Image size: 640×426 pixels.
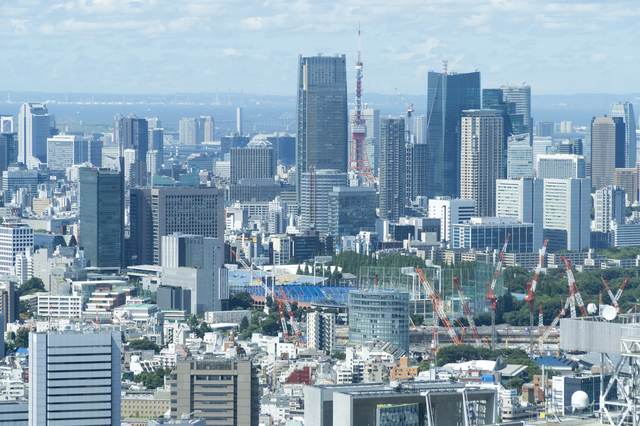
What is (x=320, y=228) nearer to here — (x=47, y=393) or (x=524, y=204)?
(x=524, y=204)

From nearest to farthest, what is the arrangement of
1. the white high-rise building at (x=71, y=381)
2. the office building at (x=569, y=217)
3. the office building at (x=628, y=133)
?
the white high-rise building at (x=71, y=381) < the office building at (x=569, y=217) < the office building at (x=628, y=133)

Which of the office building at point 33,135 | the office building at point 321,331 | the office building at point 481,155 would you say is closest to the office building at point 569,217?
the office building at point 481,155

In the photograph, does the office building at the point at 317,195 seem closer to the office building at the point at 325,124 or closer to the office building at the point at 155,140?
the office building at the point at 325,124

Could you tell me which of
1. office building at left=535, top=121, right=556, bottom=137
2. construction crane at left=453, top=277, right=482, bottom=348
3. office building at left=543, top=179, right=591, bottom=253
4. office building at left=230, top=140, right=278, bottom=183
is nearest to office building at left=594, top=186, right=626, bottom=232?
office building at left=543, top=179, right=591, bottom=253

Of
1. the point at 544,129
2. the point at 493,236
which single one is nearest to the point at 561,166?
the point at 493,236

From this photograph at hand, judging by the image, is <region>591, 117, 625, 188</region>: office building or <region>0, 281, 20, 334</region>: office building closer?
<region>0, 281, 20, 334</region>: office building

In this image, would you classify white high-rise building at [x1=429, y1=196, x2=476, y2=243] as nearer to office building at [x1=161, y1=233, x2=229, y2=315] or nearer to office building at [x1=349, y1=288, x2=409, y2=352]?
office building at [x1=161, y1=233, x2=229, y2=315]

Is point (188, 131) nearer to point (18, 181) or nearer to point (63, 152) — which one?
point (63, 152)
